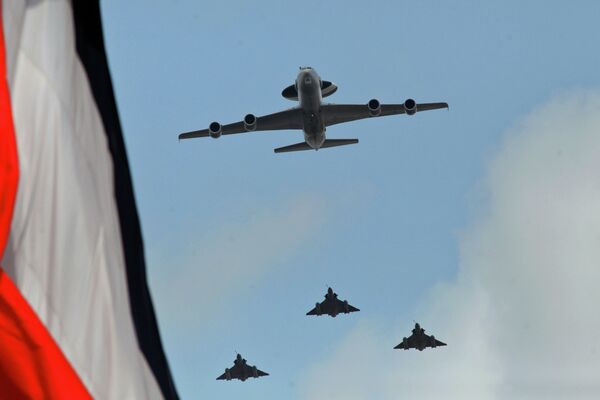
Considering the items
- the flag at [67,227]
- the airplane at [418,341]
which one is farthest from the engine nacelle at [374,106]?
the flag at [67,227]

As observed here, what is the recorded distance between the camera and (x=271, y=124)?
185ft

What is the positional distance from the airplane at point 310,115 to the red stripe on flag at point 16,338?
155ft

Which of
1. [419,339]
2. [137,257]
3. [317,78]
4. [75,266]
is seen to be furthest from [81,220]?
[419,339]

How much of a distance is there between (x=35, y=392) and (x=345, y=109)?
50718 mm

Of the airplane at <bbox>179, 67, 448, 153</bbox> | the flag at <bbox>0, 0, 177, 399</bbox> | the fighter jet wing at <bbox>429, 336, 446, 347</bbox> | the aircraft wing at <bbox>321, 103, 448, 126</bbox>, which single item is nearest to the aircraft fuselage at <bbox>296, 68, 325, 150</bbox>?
the airplane at <bbox>179, 67, 448, 153</bbox>

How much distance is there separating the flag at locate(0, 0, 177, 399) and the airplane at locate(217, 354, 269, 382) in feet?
200

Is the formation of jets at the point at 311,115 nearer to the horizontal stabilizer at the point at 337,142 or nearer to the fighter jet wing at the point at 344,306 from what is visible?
the horizontal stabilizer at the point at 337,142

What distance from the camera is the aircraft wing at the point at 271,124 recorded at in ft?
180

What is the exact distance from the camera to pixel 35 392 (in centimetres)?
489

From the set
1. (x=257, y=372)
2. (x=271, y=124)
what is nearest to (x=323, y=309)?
(x=257, y=372)

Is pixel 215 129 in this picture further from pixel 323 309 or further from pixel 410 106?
pixel 323 309

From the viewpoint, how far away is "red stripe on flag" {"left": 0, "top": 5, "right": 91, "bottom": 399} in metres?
4.67

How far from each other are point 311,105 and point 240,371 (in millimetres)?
20583

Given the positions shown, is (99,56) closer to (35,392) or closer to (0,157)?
(0,157)
